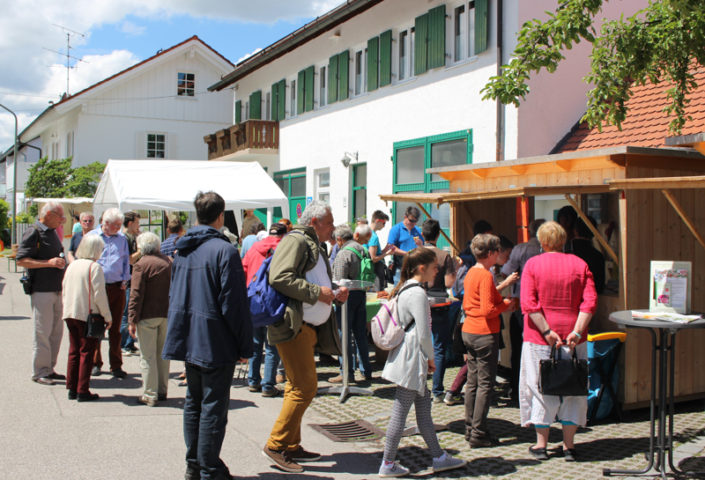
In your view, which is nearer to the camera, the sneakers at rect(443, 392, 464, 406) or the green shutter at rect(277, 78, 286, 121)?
the sneakers at rect(443, 392, 464, 406)

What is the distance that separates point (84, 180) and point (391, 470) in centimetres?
2934

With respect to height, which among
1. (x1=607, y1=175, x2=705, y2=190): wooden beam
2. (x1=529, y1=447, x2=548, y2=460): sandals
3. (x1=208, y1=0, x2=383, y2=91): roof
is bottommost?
(x1=529, y1=447, x2=548, y2=460): sandals

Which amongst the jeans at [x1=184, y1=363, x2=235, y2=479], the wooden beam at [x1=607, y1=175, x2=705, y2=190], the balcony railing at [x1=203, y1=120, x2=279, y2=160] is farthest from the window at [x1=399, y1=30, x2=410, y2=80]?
the jeans at [x1=184, y1=363, x2=235, y2=479]

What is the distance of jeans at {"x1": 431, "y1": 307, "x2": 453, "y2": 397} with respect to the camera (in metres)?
6.92

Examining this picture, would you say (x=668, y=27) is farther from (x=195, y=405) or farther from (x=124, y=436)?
(x=124, y=436)

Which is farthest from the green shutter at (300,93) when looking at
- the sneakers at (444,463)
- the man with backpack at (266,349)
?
the sneakers at (444,463)

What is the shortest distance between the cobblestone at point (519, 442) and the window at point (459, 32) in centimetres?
900

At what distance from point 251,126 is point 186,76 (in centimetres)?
1377

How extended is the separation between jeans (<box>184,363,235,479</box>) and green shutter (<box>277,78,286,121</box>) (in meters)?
19.4

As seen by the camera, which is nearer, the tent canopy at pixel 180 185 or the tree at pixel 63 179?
the tent canopy at pixel 180 185

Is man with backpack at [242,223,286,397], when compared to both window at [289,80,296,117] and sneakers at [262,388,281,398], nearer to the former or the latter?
sneakers at [262,388,281,398]

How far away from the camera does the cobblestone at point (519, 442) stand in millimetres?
5176

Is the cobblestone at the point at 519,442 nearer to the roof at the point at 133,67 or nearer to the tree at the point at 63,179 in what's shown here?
the tree at the point at 63,179

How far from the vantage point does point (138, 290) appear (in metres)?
6.79
